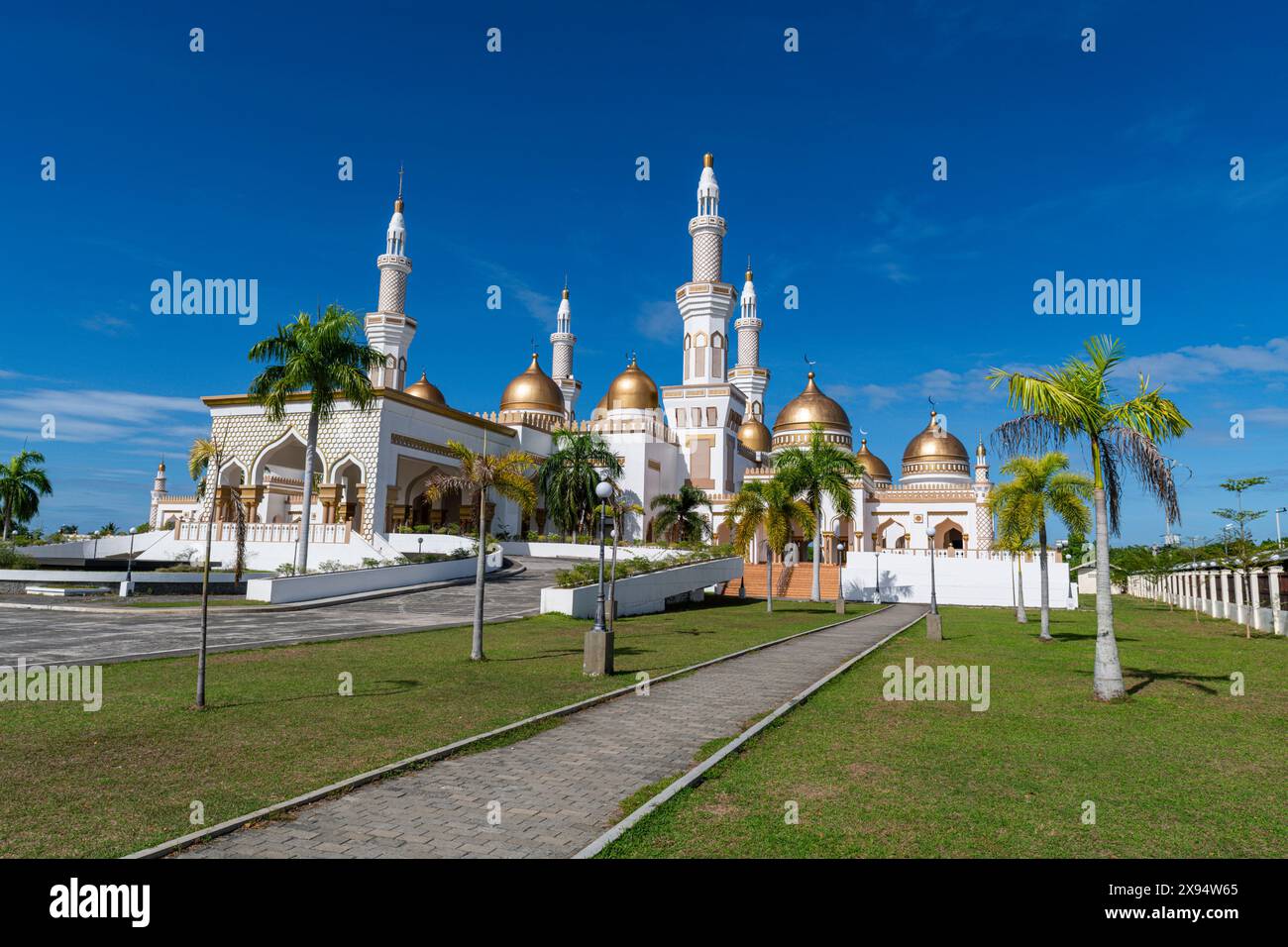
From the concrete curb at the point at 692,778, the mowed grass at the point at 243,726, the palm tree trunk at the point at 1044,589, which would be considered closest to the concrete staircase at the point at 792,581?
the palm tree trunk at the point at 1044,589

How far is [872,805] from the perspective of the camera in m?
5.95

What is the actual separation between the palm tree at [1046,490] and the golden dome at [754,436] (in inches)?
1619

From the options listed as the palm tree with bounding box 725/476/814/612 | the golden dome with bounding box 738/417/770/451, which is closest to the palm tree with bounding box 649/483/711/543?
the golden dome with bounding box 738/417/770/451

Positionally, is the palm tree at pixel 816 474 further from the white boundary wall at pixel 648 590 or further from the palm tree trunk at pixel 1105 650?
the palm tree trunk at pixel 1105 650

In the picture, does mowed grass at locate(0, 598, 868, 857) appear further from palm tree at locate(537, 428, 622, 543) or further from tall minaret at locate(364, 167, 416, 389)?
tall minaret at locate(364, 167, 416, 389)

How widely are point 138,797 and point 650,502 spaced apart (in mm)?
44125

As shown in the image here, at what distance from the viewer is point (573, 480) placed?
44500mm

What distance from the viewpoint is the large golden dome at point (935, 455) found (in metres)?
60.9

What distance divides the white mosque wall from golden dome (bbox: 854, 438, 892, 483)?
24.2 m

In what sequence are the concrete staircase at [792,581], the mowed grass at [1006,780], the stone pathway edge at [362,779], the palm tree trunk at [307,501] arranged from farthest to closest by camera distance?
the concrete staircase at [792,581], the palm tree trunk at [307,501], the mowed grass at [1006,780], the stone pathway edge at [362,779]

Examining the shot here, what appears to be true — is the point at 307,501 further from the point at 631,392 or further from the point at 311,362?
the point at 631,392

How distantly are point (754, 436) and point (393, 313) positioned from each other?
29.8 meters
